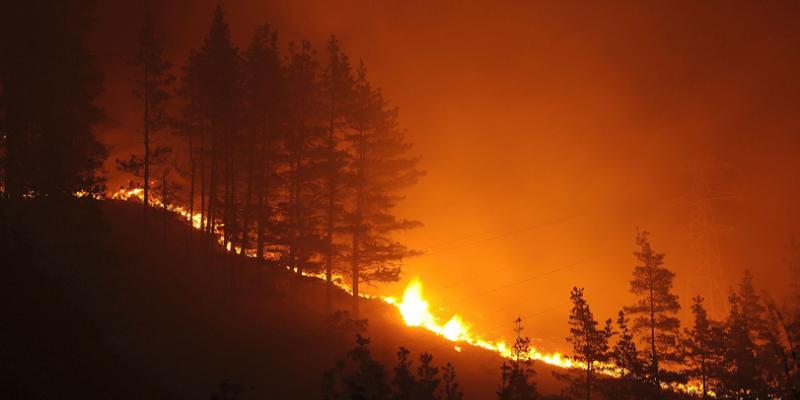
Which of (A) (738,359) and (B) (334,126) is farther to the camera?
(B) (334,126)

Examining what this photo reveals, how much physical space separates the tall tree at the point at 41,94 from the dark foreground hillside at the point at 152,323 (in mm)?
2749

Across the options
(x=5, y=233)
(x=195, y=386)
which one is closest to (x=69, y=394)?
(x=195, y=386)

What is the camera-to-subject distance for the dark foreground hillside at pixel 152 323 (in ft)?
59.7

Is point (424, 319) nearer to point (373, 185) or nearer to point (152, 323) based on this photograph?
point (373, 185)

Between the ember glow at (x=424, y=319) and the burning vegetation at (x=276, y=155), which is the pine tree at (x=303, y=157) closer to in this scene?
the burning vegetation at (x=276, y=155)

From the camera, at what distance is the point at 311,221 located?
114 feet

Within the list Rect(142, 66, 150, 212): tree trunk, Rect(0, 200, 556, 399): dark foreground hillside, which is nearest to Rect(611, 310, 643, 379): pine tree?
Rect(0, 200, 556, 399): dark foreground hillside

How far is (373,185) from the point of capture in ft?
115

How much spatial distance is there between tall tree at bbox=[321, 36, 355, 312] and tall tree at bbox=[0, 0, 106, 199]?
1316 centimetres

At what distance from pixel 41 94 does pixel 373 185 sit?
1953 cm

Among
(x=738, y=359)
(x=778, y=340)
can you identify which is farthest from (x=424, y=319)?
(x=778, y=340)

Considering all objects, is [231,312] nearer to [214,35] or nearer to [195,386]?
[195,386]

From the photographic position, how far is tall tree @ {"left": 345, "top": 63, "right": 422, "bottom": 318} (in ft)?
111

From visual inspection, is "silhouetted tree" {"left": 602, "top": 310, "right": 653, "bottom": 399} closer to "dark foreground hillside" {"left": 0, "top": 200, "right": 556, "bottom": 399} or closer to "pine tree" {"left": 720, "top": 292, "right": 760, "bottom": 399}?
"pine tree" {"left": 720, "top": 292, "right": 760, "bottom": 399}
